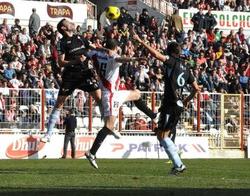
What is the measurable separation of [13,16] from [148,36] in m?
6.12

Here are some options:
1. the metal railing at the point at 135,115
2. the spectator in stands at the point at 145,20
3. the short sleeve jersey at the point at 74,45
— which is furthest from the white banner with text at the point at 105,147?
the short sleeve jersey at the point at 74,45

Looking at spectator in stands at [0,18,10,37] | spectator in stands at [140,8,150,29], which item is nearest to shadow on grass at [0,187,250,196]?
spectator in stands at [0,18,10,37]

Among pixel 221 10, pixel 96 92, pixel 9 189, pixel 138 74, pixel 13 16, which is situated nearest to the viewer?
pixel 9 189

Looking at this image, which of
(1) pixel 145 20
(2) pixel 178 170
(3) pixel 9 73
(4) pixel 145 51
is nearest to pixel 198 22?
(1) pixel 145 20

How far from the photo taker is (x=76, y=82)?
65.9 feet

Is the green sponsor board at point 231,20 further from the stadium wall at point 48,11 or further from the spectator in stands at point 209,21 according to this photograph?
the stadium wall at point 48,11

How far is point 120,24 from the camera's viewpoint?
41781 mm

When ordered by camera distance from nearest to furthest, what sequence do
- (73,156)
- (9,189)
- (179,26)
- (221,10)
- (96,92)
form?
(9,189) → (96,92) → (73,156) → (179,26) → (221,10)

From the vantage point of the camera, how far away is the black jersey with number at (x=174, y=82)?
57.2 ft

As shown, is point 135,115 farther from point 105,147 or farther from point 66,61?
point 66,61

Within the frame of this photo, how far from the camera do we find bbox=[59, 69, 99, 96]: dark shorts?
20.1m

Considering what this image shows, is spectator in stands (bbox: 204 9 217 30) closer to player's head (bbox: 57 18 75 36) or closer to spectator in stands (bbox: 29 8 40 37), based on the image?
spectator in stands (bbox: 29 8 40 37)

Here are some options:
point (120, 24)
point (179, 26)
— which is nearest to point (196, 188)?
point (120, 24)

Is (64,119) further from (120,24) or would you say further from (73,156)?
(120,24)
